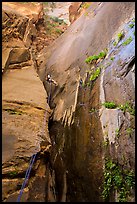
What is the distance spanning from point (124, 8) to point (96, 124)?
4269 mm

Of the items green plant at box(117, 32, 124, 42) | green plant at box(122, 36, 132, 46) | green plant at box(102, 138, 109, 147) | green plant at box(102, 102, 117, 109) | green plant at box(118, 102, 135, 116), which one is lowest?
green plant at box(102, 138, 109, 147)

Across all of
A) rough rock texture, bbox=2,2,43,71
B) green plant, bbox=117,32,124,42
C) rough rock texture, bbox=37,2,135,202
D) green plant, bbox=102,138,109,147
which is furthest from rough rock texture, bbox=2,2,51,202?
green plant, bbox=117,32,124,42

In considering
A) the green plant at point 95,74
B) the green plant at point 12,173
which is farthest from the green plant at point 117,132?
the green plant at point 12,173

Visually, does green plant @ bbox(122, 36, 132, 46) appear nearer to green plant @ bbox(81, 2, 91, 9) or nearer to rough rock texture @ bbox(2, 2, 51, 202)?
rough rock texture @ bbox(2, 2, 51, 202)

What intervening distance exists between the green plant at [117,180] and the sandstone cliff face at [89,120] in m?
0.02

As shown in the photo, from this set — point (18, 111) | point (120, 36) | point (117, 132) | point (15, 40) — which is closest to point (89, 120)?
point (117, 132)

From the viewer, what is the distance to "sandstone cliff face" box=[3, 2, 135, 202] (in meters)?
4.46

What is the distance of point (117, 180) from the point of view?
4.19 m

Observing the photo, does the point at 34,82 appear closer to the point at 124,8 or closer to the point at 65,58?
the point at 65,58

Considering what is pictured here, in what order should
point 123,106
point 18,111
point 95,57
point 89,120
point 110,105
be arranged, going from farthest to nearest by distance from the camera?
point 95,57, point 18,111, point 89,120, point 110,105, point 123,106

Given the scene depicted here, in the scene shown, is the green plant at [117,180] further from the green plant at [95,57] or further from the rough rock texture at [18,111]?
the green plant at [95,57]

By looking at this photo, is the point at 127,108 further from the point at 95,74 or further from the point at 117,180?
the point at 95,74

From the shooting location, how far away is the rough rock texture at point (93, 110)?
453cm

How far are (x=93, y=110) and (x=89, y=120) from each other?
0.27 m
